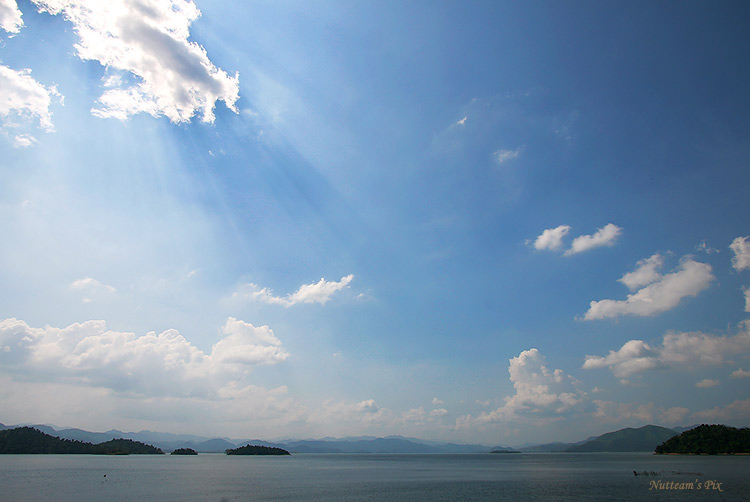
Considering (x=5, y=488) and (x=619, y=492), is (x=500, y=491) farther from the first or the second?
(x=5, y=488)

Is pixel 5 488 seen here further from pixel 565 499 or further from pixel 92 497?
pixel 565 499

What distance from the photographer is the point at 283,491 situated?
80.3 m

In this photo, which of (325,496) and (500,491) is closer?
(325,496)

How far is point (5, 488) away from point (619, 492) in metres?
119

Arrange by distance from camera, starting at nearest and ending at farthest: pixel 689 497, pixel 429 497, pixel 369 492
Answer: pixel 689 497 < pixel 429 497 < pixel 369 492

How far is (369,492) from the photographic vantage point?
79188 mm

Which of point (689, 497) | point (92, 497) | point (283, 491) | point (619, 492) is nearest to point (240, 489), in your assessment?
point (283, 491)

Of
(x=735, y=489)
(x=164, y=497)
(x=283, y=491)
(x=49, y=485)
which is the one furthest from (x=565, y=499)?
(x=49, y=485)

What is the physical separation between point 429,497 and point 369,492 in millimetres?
14219

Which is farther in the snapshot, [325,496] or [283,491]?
[283,491]

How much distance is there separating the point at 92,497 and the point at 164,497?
11.6m

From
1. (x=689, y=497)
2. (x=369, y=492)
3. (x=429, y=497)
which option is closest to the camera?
(x=689, y=497)

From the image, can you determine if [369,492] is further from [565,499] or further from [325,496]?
[565,499]

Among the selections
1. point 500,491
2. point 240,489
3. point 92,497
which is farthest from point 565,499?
point 92,497
